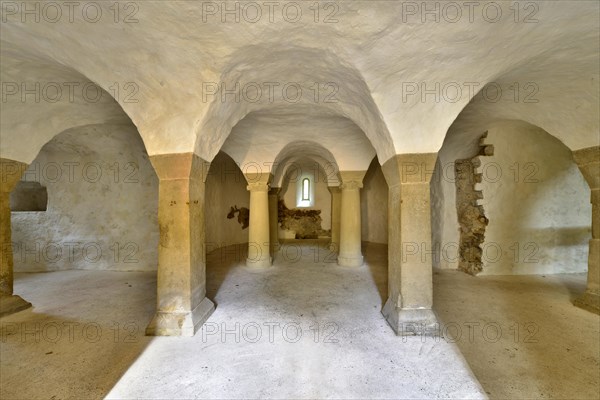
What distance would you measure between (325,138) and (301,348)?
12.7ft

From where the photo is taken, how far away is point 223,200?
29.3ft

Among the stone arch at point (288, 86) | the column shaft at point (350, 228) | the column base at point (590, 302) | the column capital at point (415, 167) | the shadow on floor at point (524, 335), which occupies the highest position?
the stone arch at point (288, 86)

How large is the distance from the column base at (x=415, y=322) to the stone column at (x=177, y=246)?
7.32 ft

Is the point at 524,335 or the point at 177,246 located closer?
the point at 524,335

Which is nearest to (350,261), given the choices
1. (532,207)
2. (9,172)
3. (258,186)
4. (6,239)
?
(258,186)

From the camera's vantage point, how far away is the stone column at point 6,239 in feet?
11.7

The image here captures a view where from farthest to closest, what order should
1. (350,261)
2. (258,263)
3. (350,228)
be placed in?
(350,228), (350,261), (258,263)

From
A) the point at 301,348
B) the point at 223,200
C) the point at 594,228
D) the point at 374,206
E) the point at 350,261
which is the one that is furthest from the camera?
the point at 374,206

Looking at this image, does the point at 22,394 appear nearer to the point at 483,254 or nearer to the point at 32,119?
the point at 32,119

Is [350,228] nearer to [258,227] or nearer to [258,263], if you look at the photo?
[258,227]

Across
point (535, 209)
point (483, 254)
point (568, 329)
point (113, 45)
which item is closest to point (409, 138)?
point (568, 329)

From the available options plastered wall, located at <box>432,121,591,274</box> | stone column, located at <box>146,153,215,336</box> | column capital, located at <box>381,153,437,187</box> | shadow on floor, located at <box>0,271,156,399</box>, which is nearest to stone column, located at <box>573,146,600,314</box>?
plastered wall, located at <box>432,121,591,274</box>

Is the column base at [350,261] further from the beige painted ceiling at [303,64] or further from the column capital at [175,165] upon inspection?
the column capital at [175,165]

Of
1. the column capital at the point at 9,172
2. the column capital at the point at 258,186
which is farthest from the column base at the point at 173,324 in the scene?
Answer: the column capital at the point at 258,186
